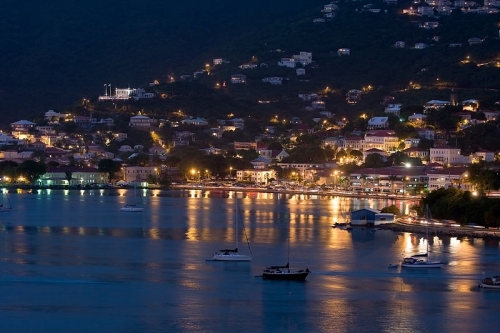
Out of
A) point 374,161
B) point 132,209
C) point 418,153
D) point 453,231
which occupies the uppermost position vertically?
point 418,153

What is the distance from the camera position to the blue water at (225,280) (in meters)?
16.9

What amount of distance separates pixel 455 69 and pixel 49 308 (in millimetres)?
53276

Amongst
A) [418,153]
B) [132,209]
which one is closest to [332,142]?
[418,153]

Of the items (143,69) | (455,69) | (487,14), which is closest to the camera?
(455,69)

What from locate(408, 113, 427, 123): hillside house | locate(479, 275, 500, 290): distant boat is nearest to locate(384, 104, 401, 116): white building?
locate(408, 113, 427, 123): hillside house

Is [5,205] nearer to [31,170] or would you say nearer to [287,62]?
[31,170]

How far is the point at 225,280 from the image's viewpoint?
20359 millimetres

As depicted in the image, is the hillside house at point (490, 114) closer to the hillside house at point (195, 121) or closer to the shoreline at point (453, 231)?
the hillside house at point (195, 121)

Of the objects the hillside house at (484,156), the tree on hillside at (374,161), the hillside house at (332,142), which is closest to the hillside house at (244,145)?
the hillside house at (332,142)

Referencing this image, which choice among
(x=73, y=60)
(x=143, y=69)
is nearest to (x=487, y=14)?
(x=143, y=69)

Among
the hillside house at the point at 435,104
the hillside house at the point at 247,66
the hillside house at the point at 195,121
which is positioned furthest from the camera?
the hillside house at the point at 247,66

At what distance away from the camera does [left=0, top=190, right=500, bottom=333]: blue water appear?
16938 millimetres

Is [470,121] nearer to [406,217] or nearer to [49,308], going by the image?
[406,217]

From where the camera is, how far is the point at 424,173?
4597 cm
